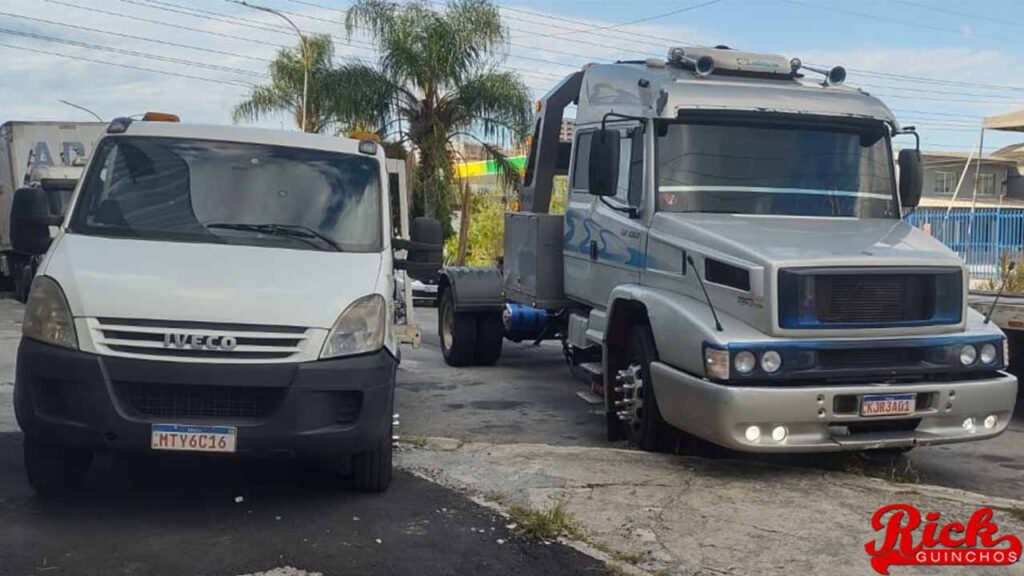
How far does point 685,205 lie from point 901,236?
150 cm

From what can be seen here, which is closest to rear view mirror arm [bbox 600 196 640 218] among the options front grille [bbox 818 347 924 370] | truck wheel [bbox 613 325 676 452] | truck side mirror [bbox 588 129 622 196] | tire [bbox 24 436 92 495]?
truck side mirror [bbox 588 129 622 196]

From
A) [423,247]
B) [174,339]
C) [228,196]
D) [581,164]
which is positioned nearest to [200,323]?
[174,339]

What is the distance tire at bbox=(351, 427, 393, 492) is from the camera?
6.38 metres

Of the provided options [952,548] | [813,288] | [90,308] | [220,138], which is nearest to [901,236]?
[813,288]

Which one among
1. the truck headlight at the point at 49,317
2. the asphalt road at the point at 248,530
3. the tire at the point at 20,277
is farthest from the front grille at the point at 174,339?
the tire at the point at 20,277

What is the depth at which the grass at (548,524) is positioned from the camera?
227 inches

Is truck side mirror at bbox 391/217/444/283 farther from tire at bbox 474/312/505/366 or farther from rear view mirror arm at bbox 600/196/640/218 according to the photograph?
tire at bbox 474/312/505/366

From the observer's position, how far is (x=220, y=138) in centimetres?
694

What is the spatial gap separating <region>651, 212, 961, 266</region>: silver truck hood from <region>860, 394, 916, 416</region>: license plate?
833 mm

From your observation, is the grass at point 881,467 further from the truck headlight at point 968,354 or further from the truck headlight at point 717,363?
the truck headlight at point 717,363

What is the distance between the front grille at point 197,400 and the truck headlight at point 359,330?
1.21ft

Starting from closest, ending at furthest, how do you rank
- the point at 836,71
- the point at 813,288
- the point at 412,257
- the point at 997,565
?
the point at 997,565 → the point at 813,288 → the point at 412,257 → the point at 836,71

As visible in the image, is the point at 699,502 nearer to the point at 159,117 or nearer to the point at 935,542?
the point at 935,542

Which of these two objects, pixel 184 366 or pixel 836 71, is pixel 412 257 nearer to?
pixel 184 366
